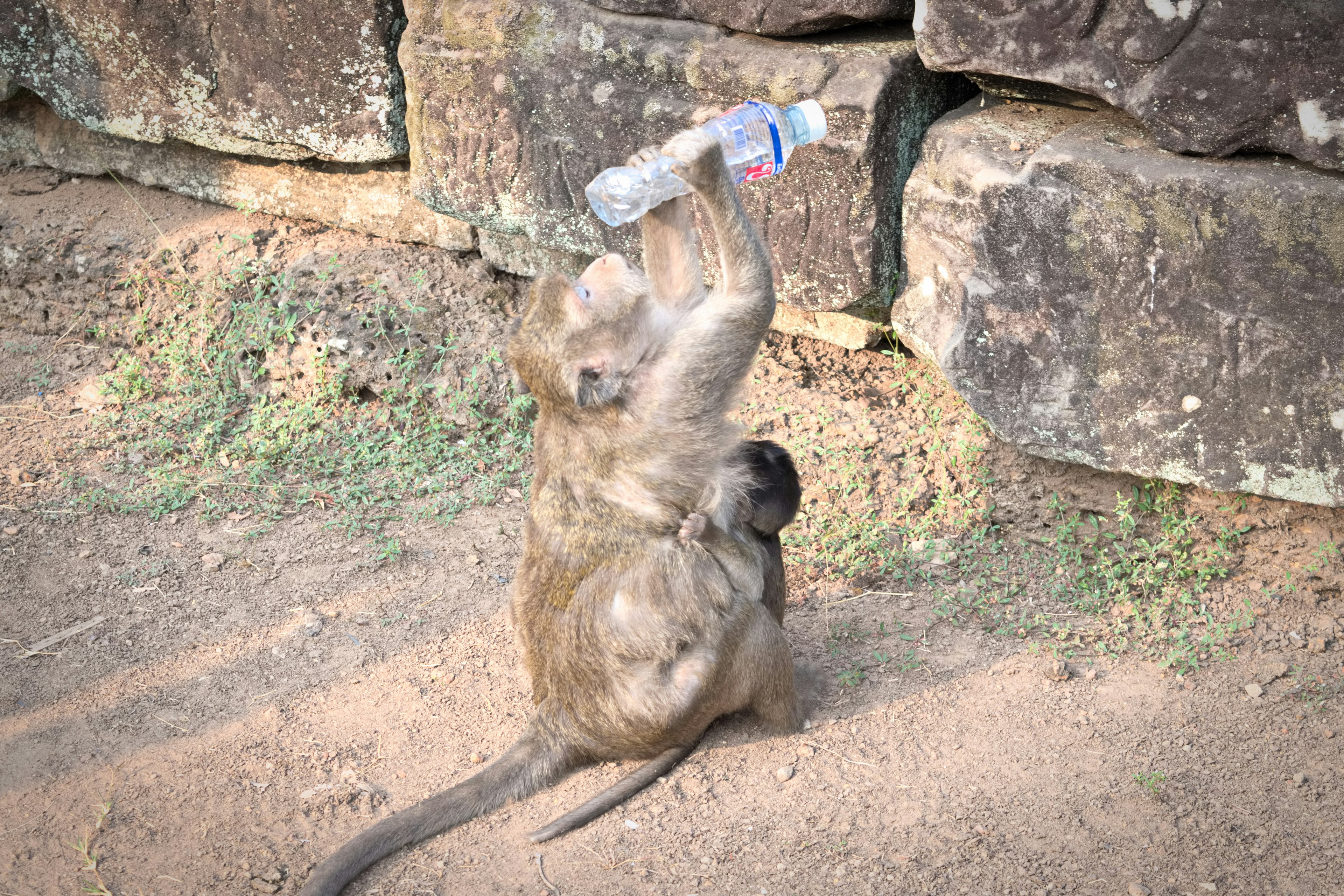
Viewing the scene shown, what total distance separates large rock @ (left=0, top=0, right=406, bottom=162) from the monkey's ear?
8.13ft

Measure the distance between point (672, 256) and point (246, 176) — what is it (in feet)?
10.8

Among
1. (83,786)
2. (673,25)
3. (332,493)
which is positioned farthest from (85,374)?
(673,25)

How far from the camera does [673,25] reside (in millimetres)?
4559

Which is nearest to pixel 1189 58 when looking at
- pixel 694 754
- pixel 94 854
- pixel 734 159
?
pixel 734 159

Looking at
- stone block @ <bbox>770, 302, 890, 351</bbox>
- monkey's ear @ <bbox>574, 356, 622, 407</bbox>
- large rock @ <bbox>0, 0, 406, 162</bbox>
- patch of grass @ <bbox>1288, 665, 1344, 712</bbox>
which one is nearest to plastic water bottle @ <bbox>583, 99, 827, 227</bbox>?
monkey's ear @ <bbox>574, 356, 622, 407</bbox>

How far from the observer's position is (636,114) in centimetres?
467

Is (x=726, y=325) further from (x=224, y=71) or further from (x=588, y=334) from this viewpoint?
(x=224, y=71)

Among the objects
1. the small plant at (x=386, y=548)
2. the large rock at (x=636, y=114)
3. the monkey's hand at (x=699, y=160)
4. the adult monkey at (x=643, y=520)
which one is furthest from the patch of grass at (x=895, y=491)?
the monkey's hand at (x=699, y=160)

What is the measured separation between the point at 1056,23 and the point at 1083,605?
196cm

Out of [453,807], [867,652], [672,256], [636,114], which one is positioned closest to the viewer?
[453,807]

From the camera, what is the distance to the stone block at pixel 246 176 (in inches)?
232

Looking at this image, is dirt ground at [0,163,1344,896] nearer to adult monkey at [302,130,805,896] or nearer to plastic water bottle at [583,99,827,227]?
adult monkey at [302,130,805,896]

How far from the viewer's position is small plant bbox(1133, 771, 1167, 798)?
11.7 feet

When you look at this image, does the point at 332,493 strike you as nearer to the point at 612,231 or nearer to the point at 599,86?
the point at 612,231
